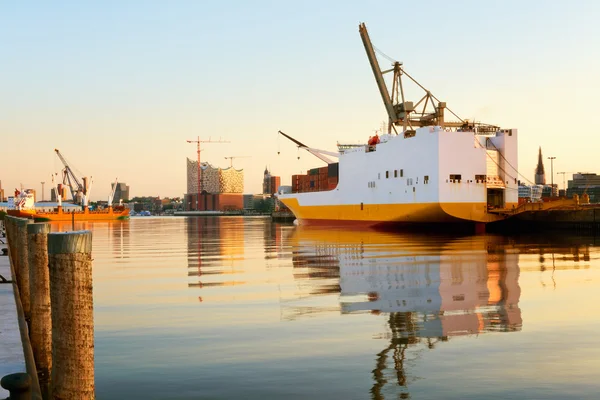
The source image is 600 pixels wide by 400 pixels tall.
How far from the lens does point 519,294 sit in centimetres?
1381

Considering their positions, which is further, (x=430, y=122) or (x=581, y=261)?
(x=430, y=122)

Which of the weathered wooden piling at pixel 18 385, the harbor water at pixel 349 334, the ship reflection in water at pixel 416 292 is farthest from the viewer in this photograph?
the ship reflection in water at pixel 416 292

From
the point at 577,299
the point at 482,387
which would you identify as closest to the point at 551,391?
the point at 482,387

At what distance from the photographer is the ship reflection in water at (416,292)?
917 centimetres

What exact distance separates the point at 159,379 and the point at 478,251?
22.2 m

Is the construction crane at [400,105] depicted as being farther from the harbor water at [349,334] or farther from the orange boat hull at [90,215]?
the orange boat hull at [90,215]

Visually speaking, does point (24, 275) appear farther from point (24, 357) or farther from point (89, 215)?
point (89, 215)

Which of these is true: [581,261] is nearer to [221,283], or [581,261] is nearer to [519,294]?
[519,294]

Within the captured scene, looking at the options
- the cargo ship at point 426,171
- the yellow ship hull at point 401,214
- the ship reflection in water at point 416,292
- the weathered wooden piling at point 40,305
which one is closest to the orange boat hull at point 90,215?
the yellow ship hull at point 401,214

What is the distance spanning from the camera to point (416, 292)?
1417cm

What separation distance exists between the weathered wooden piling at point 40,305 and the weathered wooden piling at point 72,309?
5.77 ft

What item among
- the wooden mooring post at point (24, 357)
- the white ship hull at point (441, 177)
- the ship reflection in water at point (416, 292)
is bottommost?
the ship reflection in water at point (416, 292)

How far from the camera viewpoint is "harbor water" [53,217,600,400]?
6.96 metres

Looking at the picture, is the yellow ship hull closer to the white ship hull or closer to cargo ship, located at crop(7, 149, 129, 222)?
the white ship hull
